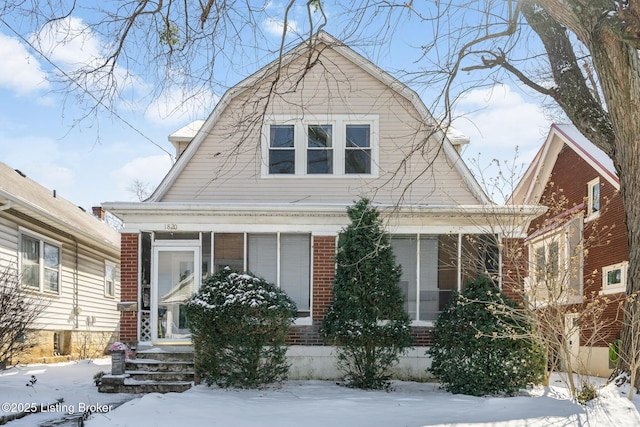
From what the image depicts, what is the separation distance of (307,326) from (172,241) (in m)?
3.18

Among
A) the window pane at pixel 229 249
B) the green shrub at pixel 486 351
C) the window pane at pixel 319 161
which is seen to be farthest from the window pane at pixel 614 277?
the window pane at pixel 229 249

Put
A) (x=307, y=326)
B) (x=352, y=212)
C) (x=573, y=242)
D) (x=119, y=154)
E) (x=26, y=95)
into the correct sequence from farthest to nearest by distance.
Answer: (x=573, y=242) → (x=307, y=326) → (x=352, y=212) → (x=119, y=154) → (x=26, y=95)

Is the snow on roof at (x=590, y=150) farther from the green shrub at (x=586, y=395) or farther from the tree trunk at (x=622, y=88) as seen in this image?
the green shrub at (x=586, y=395)

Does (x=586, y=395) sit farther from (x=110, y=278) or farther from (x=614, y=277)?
(x=110, y=278)

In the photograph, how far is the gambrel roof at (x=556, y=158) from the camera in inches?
591

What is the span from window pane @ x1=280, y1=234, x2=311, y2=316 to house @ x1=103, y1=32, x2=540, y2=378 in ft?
0.07

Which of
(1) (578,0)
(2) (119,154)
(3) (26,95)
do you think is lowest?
(2) (119,154)

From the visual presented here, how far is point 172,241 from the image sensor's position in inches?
470

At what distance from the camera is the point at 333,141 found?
12961 mm

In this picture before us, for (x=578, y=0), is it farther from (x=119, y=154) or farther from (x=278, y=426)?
(x=119, y=154)

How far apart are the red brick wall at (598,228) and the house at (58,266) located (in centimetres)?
1176

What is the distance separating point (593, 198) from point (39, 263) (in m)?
14.2

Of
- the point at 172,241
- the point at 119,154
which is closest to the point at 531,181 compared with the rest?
the point at 172,241

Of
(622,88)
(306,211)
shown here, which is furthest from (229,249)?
(622,88)
